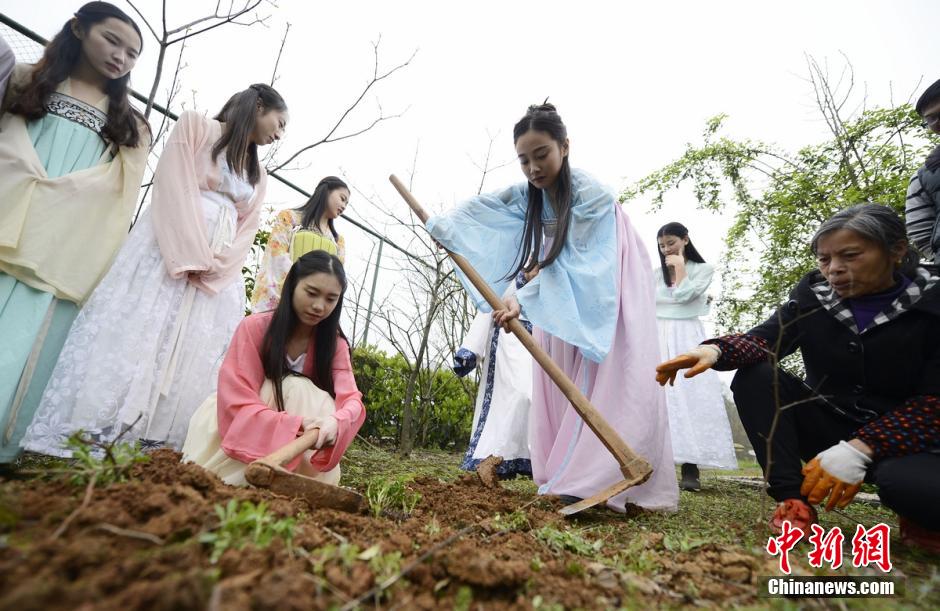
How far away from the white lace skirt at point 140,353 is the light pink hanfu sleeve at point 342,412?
0.73 metres

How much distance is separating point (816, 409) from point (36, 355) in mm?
3427

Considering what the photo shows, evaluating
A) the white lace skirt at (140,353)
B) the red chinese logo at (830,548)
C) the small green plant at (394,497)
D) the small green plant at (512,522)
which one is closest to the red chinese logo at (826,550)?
the red chinese logo at (830,548)

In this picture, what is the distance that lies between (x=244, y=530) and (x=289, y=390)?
1373 millimetres

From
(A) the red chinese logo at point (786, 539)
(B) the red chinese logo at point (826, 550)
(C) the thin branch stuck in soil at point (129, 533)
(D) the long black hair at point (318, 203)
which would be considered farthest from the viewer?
(D) the long black hair at point (318, 203)

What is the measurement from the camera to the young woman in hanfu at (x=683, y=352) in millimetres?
3881

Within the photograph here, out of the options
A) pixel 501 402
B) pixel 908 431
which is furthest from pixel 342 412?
pixel 908 431

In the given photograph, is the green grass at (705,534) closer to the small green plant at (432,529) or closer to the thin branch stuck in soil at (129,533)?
the small green plant at (432,529)

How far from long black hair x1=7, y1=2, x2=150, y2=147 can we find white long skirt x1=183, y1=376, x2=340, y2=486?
4.79 ft

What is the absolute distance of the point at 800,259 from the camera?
15.6 ft

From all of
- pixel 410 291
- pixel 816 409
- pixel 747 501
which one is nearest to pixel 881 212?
pixel 816 409

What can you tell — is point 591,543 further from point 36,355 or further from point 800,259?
point 800,259

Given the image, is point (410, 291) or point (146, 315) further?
point (410, 291)

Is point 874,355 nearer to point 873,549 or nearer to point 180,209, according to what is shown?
point 873,549

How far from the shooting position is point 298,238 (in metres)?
3.65
